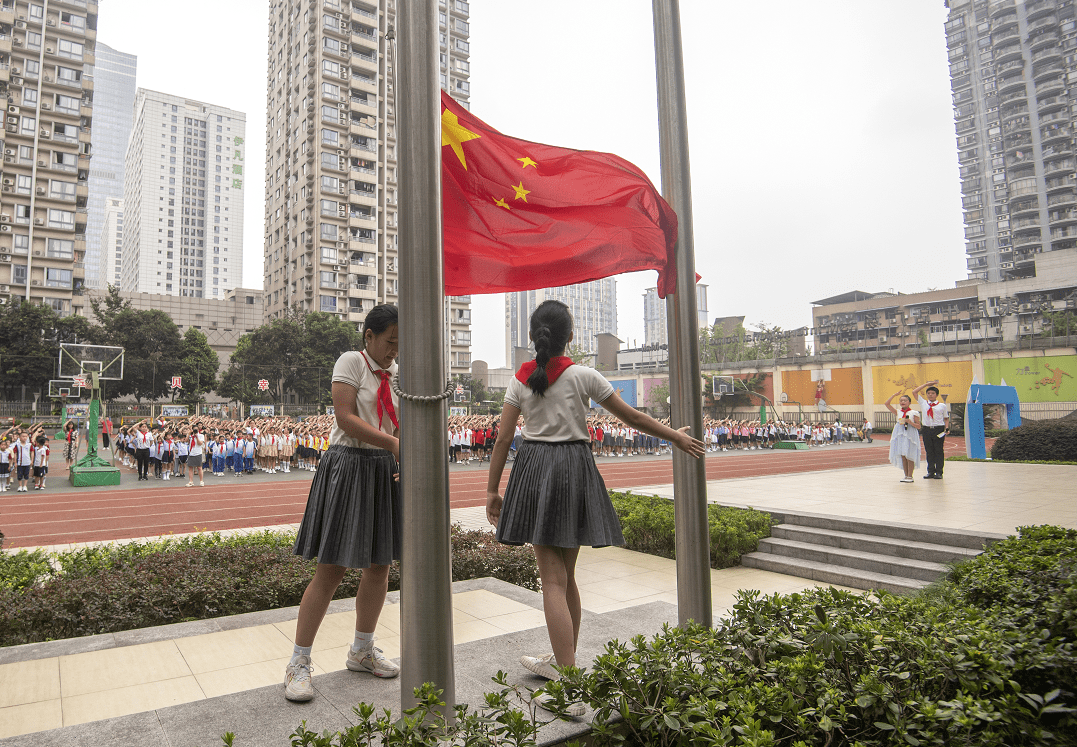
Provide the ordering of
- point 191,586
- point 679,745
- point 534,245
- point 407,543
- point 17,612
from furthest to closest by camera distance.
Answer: point 191,586 → point 17,612 → point 534,245 → point 407,543 → point 679,745

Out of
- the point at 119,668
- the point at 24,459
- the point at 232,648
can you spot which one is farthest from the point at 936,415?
the point at 24,459

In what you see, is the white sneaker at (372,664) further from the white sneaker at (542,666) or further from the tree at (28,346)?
the tree at (28,346)

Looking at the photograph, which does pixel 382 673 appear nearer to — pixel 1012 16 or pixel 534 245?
pixel 534 245

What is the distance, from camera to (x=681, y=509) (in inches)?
140

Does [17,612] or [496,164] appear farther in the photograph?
[17,612]

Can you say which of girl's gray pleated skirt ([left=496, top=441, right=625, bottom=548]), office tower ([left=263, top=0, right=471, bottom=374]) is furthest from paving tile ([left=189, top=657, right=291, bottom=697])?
office tower ([left=263, top=0, right=471, bottom=374])

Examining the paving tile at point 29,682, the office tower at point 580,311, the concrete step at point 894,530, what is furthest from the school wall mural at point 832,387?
the office tower at point 580,311

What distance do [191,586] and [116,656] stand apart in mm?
1151

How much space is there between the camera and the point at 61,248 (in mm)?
54281

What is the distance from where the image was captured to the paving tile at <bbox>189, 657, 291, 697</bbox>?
342cm

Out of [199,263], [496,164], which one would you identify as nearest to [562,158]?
[496,164]

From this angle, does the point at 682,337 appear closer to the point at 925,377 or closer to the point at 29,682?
the point at 29,682

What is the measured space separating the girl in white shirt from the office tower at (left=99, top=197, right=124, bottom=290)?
480 ft

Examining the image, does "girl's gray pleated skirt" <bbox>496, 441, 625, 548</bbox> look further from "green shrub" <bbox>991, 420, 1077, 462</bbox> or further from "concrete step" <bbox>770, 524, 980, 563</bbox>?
"green shrub" <bbox>991, 420, 1077, 462</bbox>
